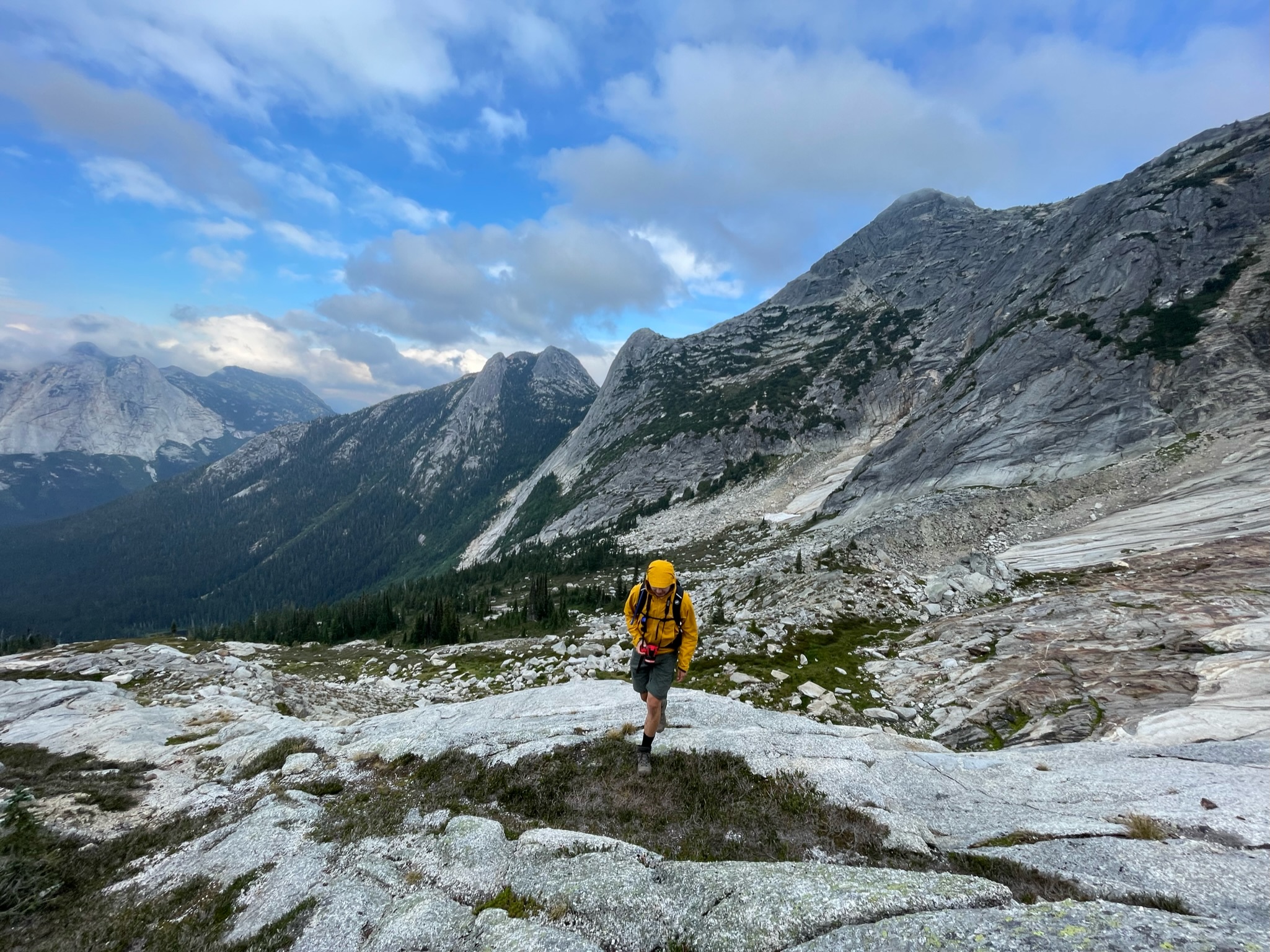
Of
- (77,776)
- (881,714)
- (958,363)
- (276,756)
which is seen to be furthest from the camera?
(958,363)

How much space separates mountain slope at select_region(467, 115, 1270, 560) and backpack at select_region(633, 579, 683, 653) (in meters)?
55.0

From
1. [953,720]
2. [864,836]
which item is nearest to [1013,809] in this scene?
[864,836]

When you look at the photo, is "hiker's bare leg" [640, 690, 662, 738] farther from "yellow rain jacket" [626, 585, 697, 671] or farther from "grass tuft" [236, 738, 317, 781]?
"grass tuft" [236, 738, 317, 781]

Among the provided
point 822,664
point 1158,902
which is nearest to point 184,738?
point 1158,902

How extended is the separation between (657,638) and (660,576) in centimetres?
129

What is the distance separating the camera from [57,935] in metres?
6.49

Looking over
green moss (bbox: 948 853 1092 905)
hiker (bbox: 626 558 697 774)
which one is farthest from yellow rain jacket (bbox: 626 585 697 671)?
green moss (bbox: 948 853 1092 905)

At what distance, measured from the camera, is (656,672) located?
1029 cm

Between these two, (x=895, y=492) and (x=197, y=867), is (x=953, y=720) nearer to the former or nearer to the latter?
(x=197, y=867)

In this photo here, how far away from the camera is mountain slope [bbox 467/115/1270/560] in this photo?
50875mm

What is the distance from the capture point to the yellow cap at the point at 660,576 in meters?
9.92

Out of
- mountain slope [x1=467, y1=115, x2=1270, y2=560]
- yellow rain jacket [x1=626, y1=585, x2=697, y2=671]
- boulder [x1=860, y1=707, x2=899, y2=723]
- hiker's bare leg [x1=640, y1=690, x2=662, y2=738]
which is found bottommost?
boulder [x1=860, y1=707, x2=899, y2=723]

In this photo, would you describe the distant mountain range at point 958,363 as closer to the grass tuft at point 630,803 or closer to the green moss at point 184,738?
the grass tuft at point 630,803

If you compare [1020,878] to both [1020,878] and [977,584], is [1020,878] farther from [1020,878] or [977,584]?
[977,584]
